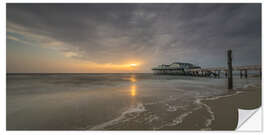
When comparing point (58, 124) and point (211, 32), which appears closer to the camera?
point (58, 124)

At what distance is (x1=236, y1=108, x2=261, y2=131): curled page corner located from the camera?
1656mm

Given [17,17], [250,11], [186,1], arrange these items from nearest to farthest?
[186,1], [250,11], [17,17]

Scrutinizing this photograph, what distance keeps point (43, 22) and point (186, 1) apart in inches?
193

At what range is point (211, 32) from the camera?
453 centimetres

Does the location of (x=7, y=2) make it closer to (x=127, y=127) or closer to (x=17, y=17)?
(x=17, y=17)

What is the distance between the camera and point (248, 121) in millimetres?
1758

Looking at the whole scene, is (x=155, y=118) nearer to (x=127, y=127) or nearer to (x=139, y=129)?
(x=139, y=129)

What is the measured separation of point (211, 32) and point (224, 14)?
1440 mm

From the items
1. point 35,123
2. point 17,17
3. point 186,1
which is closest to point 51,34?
point 17,17

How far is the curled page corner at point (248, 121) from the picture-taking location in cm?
166

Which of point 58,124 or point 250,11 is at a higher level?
point 250,11
